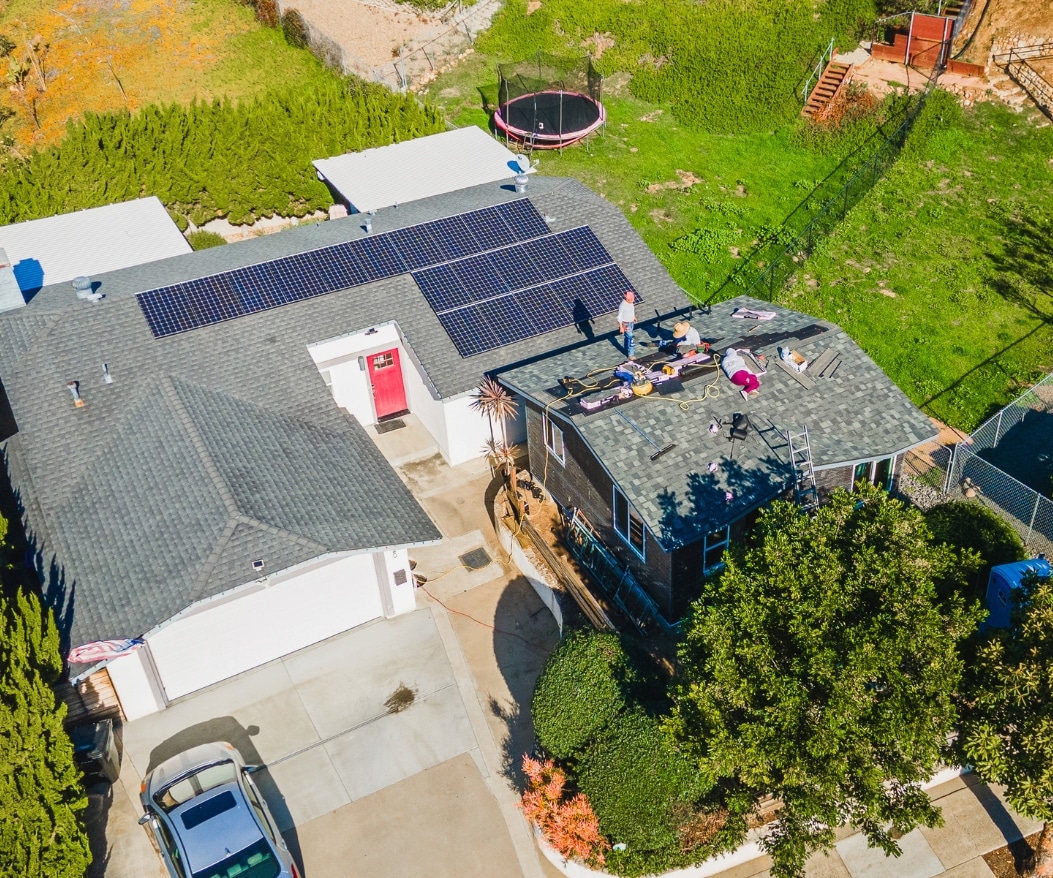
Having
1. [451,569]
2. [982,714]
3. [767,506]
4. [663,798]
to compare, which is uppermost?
[982,714]

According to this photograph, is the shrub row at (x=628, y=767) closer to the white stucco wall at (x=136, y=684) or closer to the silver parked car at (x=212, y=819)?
the silver parked car at (x=212, y=819)

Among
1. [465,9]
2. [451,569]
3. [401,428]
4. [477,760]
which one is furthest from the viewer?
[465,9]

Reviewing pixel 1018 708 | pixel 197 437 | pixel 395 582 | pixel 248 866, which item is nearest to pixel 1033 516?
pixel 1018 708

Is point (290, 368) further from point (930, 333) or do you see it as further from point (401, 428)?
point (930, 333)

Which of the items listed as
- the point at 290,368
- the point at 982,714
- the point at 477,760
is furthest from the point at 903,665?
the point at 290,368

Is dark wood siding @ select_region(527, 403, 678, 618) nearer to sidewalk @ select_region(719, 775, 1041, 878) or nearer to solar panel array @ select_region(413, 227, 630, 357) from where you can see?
solar panel array @ select_region(413, 227, 630, 357)

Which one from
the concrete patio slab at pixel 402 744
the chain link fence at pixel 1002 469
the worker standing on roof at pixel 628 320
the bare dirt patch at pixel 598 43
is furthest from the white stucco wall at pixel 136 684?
the bare dirt patch at pixel 598 43

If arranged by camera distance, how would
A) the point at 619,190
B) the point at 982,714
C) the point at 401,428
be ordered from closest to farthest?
1. the point at 982,714
2. the point at 401,428
3. the point at 619,190
